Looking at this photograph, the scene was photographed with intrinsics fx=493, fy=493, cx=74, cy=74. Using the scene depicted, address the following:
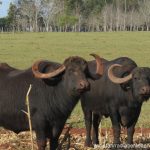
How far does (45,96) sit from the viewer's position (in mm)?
7574

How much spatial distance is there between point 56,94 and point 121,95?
1.58m

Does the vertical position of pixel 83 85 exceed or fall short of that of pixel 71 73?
it falls short

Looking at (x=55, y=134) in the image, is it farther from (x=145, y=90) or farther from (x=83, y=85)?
(x=145, y=90)

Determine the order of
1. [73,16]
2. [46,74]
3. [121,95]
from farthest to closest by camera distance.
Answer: [73,16], [121,95], [46,74]

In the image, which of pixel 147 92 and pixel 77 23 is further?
pixel 77 23

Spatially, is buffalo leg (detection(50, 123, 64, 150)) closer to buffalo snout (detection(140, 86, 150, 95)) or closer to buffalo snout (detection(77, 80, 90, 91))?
buffalo snout (detection(77, 80, 90, 91))

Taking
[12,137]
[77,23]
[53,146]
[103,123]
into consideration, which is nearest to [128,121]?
[53,146]

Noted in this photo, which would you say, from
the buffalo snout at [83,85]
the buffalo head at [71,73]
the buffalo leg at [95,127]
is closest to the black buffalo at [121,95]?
the buffalo leg at [95,127]

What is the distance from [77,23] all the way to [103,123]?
114018 millimetres

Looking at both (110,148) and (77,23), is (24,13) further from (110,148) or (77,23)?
(110,148)

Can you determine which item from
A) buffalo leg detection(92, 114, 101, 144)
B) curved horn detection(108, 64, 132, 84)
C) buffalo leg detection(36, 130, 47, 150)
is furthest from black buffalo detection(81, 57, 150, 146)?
buffalo leg detection(36, 130, 47, 150)

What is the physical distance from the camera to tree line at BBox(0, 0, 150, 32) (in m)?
126

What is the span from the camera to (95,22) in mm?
127812

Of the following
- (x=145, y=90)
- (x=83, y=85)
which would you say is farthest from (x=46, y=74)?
(x=145, y=90)
